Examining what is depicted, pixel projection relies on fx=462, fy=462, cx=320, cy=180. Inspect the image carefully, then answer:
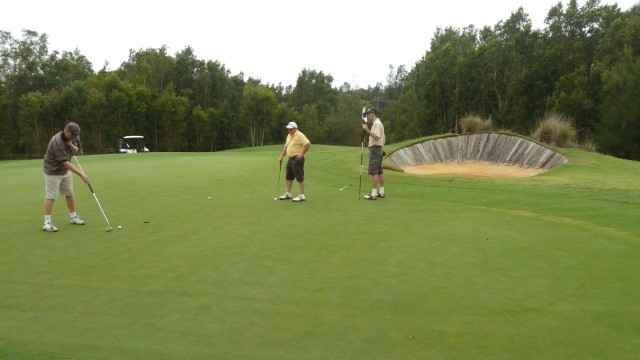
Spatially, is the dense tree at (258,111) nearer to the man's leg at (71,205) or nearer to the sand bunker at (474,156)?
the sand bunker at (474,156)

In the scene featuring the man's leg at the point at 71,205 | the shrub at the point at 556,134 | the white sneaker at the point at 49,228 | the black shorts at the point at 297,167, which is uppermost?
the shrub at the point at 556,134

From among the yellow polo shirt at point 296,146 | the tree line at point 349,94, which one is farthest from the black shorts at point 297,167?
the tree line at point 349,94

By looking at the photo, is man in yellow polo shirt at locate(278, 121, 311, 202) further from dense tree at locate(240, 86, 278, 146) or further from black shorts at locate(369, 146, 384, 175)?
dense tree at locate(240, 86, 278, 146)

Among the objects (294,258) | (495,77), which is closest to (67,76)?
(495,77)

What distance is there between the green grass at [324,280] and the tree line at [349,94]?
30636 mm

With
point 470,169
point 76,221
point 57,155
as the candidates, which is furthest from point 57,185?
point 470,169

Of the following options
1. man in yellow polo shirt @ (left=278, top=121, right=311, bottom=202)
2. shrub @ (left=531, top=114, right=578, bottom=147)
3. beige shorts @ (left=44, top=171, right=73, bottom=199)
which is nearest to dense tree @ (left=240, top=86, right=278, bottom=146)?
shrub @ (left=531, top=114, right=578, bottom=147)

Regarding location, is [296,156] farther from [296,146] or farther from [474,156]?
[474,156]

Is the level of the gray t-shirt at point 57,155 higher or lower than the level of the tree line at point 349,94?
lower

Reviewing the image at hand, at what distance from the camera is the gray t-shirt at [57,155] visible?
775 centimetres

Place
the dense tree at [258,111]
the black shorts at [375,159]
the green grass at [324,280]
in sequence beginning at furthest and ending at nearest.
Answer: the dense tree at [258,111] → the black shorts at [375,159] → the green grass at [324,280]

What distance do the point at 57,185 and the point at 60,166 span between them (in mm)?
331

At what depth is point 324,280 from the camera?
4914 mm

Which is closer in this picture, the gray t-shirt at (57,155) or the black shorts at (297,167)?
the gray t-shirt at (57,155)
